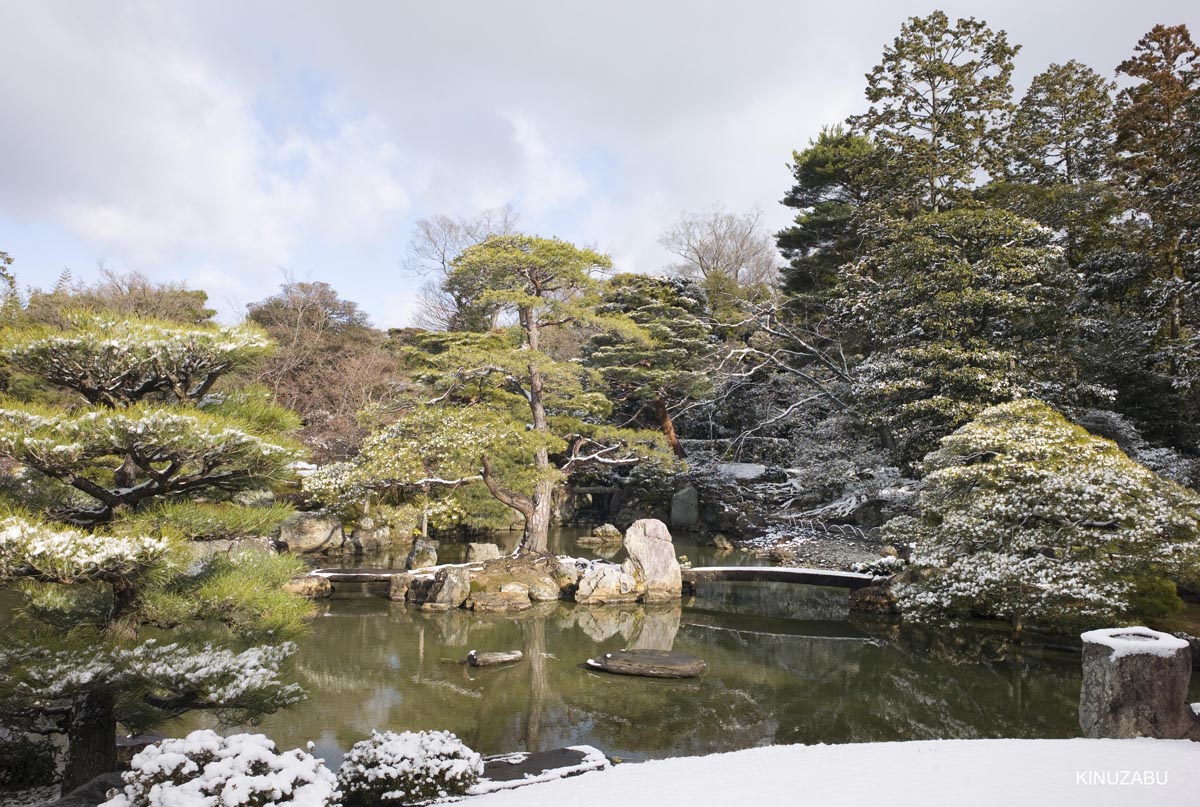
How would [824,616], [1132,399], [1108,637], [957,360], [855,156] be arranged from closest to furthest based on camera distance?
[1108,637], [824,616], [957,360], [1132,399], [855,156]

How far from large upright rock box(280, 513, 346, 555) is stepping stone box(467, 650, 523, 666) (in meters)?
8.33

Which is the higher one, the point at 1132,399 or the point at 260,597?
the point at 1132,399

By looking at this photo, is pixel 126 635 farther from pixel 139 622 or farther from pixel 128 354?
pixel 128 354

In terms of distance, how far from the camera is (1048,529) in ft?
26.7

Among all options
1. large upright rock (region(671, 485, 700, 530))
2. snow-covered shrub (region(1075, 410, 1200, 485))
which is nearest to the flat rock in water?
snow-covered shrub (region(1075, 410, 1200, 485))

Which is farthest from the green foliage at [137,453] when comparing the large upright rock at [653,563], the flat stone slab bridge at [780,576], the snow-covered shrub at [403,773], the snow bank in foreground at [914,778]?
the flat stone slab bridge at [780,576]

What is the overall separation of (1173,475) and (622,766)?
1181 centimetres

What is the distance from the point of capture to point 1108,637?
448 cm

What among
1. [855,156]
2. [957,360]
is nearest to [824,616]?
[957,360]

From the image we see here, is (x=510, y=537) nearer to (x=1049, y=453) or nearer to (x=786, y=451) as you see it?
(x=786, y=451)

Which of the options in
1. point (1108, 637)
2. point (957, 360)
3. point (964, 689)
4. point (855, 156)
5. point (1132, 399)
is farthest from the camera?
point (855, 156)

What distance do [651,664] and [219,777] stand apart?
17.9 feet

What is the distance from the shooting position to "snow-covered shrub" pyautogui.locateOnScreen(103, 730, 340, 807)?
11.0 ft

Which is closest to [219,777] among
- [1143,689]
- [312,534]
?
[1143,689]
